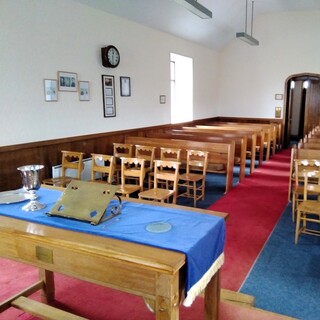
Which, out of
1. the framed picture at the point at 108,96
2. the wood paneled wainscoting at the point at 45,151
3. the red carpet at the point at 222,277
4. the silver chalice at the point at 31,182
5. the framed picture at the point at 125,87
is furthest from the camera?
the framed picture at the point at 125,87

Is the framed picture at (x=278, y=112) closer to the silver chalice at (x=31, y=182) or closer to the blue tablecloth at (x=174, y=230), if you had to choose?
the blue tablecloth at (x=174, y=230)

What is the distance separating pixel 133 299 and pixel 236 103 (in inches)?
377

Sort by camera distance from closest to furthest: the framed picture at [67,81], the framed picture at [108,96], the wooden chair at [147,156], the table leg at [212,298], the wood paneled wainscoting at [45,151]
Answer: the table leg at [212,298]
the wood paneled wainscoting at [45,151]
the wooden chair at [147,156]
the framed picture at [67,81]
the framed picture at [108,96]

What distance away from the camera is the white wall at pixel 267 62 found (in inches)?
380

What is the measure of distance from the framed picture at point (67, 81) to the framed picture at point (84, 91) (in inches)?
4.5

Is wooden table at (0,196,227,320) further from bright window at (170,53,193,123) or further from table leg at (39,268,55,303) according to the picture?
bright window at (170,53,193,123)

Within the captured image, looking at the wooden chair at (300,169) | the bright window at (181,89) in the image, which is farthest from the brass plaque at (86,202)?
the bright window at (181,89)

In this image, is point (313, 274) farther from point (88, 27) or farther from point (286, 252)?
point (88, 27)

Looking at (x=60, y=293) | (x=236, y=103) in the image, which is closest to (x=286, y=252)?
(x=60, y=293)

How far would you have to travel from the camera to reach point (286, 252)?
132 inches

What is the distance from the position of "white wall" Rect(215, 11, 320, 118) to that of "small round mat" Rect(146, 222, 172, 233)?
31.7 feet

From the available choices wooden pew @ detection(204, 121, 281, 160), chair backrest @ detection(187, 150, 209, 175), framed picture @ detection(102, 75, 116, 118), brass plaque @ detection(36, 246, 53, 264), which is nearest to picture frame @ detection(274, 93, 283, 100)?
wooden pew @ detection(204, 121, 281, 160)

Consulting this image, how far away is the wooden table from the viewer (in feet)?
4.28

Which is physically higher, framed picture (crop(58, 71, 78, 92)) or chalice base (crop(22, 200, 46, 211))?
framed picture (crop(58, 71, 78, 92))
